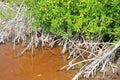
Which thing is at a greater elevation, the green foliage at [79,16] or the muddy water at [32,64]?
the green foliage at [79,16]

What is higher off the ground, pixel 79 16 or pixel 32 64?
pixel 79 16

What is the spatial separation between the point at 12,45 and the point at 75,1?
1.77m

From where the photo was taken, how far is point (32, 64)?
648 centimetres

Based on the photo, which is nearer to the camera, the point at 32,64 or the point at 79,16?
the point at 79,16

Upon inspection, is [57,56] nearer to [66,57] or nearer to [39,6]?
[66,57]

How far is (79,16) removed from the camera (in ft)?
20.6

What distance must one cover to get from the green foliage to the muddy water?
50 cm

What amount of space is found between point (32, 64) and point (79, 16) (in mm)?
1268

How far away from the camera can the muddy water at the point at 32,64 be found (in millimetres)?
6051

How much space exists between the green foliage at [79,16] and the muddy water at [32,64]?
50 centimetres

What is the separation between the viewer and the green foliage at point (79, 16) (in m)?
6.05

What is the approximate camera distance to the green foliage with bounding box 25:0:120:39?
6051 millimetres

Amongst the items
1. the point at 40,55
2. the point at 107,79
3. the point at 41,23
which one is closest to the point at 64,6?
the point at 41,23

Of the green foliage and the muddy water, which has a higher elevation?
the green foliage
